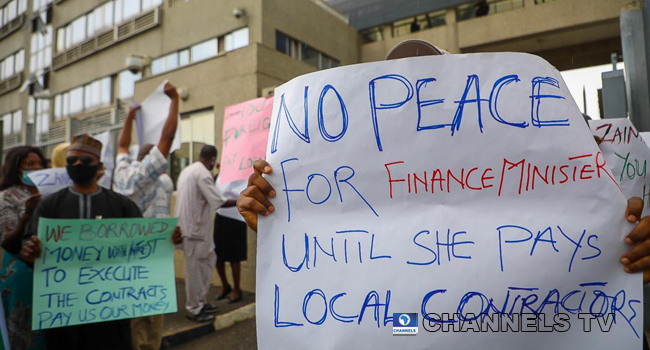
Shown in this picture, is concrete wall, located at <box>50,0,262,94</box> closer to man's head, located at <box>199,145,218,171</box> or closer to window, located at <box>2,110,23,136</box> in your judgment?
window, located at <box>2,110,23,136</box>

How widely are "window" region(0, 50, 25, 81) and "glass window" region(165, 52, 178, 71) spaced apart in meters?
10.3

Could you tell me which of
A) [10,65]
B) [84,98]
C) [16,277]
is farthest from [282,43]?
[10,65]

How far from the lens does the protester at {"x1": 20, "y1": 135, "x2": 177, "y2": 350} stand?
99.2 inches

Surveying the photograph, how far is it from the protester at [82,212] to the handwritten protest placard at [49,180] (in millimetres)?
808

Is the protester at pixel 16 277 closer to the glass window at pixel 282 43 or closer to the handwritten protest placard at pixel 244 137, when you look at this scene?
the handwritten protest placard at pixel 244 137

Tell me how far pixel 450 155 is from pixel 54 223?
2310mm

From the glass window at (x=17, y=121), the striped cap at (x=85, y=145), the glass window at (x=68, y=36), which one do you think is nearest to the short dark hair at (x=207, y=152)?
the striped cap at (x=85, y=145)

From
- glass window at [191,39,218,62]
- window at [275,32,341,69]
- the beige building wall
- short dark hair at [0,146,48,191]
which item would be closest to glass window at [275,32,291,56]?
window at [275,32,341,69]

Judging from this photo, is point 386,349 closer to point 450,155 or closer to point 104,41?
point 450,155

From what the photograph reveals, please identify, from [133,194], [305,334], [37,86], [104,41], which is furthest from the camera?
[37,86]

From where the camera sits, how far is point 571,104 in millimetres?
1258

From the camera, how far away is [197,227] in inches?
190

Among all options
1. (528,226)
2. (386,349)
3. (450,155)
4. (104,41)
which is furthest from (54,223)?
(104,41)

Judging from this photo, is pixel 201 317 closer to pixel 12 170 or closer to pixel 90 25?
pixel 12 170
